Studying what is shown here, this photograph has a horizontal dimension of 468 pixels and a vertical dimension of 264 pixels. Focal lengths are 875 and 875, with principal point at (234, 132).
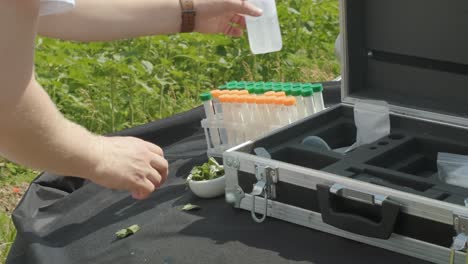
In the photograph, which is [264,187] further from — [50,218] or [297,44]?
[297,44]

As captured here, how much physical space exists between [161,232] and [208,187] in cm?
20

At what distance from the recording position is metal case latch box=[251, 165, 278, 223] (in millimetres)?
2193

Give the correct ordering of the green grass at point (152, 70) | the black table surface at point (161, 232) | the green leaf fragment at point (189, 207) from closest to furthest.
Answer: the black table surface at point (161, 232) < the green leaf fragment at point (189, 207) < the green grass at point (152, 70)

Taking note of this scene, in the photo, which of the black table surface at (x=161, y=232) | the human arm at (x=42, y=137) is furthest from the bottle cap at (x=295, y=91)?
the human arm at (x=42, y=137)

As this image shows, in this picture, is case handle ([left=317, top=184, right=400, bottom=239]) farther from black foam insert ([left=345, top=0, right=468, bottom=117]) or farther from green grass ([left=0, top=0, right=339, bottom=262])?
green grass ([left=0, top=0, right=339, bottom=262])

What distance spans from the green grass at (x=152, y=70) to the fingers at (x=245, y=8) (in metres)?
1.84

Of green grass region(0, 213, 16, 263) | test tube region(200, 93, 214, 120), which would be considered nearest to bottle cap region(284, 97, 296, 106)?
test tube region(200, 93, 214, 120)

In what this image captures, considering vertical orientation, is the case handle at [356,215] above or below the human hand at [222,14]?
below

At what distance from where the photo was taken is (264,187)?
2.20 m

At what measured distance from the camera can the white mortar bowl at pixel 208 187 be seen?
2.36m

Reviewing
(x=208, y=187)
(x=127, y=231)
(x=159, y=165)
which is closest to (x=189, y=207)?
(x=208, y=187)

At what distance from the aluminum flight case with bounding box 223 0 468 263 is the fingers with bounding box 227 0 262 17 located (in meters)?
0.26

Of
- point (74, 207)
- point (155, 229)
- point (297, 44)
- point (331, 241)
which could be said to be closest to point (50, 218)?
point (74, 207)

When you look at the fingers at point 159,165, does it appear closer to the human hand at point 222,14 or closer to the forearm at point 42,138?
the forearm at point 42,138
